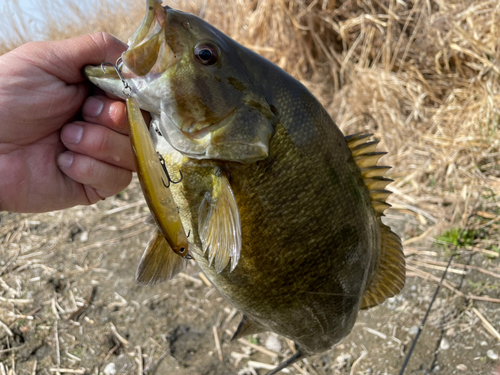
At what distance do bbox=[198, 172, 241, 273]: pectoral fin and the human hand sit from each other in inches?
21.8

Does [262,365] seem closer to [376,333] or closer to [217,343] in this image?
[217,343]

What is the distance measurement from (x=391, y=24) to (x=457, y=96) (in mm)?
1055

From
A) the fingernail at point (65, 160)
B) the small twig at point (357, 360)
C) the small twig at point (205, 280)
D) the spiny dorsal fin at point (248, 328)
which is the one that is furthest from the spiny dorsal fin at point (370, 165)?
the small twig at point (205, 280)

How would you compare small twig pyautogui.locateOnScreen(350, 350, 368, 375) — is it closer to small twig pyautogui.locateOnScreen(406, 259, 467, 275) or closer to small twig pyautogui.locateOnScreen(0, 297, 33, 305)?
small twig pyautogui.locateOnScreen(406, 259, 467, 275)

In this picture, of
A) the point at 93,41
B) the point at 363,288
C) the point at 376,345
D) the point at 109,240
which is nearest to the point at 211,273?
the point at 363,288

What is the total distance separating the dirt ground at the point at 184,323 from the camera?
253 cm

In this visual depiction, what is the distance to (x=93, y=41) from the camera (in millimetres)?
1464

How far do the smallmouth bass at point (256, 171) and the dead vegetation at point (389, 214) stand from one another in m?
1.42

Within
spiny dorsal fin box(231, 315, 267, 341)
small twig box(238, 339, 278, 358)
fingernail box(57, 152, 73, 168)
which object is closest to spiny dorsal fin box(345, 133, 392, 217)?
spiny dorsal fin box(231, 315, 267, 341)

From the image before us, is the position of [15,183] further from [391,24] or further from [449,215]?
[391,24]

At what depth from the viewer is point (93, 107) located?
152 cm

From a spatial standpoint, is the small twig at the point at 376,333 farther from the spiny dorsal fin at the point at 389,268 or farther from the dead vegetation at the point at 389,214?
the spiny dorsal fin at the point at 389,268

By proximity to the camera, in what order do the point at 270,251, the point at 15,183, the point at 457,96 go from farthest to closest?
the point at 457,96 → the point at 15,183 → the point at 270,251

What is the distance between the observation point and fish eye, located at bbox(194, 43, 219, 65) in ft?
3.68
